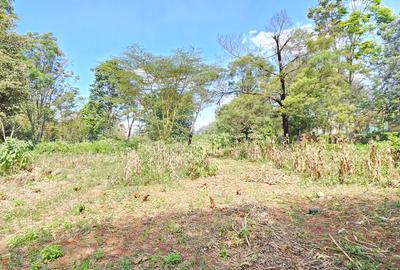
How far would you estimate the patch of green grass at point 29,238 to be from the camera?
308cm

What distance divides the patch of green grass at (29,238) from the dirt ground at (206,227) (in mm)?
11

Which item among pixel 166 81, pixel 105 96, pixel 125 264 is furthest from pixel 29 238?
pixel 105 96

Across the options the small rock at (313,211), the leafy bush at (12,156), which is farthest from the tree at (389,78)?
the leafy bush at (12,156)

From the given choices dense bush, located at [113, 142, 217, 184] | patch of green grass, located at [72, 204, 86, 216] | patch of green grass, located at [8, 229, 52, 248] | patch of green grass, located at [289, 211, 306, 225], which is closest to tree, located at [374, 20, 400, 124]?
dense bush, located at [113, 142, 217, 184]

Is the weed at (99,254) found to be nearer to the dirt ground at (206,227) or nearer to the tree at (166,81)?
the dirt ground at (206,227)

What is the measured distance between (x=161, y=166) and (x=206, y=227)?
10.8ft

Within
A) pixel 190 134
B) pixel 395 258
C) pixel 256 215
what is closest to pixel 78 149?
pixel 190 134

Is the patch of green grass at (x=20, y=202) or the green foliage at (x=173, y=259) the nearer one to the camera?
the green foliage at (x=173, y=259)

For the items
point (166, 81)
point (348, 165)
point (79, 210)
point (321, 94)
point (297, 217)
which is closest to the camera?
point (297, 217)

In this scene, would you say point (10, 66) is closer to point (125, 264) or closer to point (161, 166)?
point (161, 166)

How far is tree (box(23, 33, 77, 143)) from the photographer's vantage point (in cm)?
1850

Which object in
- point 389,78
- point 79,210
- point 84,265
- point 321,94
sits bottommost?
point 84,265

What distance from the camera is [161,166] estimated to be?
20.8ft

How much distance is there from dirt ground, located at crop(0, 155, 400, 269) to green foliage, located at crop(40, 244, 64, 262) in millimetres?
29
